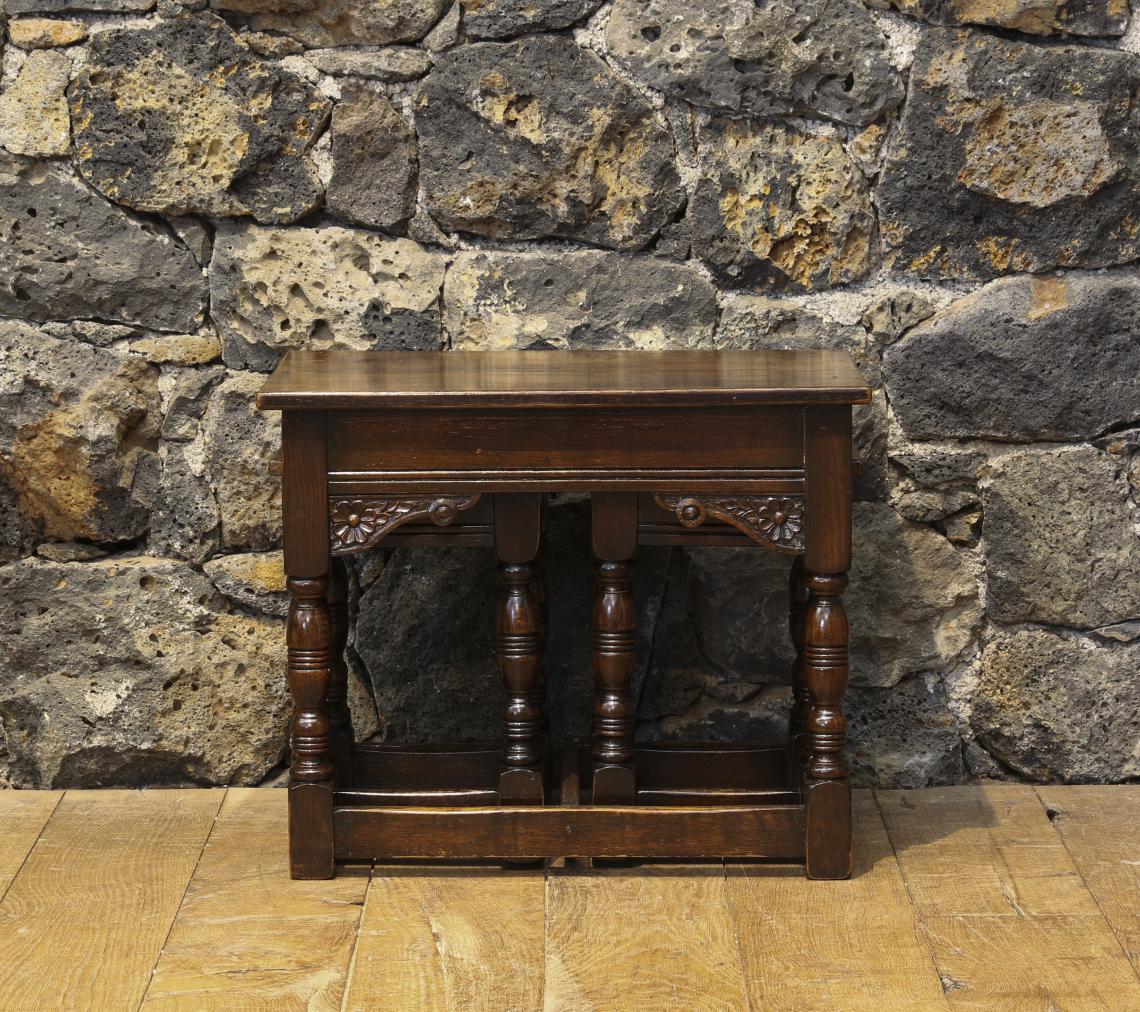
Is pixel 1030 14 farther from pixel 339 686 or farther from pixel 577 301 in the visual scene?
pixel 339 686

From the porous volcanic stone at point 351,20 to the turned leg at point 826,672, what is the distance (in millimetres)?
988

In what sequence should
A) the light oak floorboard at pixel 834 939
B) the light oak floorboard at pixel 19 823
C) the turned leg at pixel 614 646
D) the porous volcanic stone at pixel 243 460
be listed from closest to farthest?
1. the light oak floorboard at pixel 834 939
2. the turned leg at pixel 614 646
3. the light oak floorboard at pixel 19 823
4. the porous volcanic stone at pixel 243 460

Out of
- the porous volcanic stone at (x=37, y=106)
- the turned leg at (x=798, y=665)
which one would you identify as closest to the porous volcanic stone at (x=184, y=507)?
the porous volcanic stone at (x=37, y=106)

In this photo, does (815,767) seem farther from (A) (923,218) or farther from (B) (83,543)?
(B) (83,543)

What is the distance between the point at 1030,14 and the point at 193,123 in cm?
135

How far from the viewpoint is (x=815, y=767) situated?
2.25 m

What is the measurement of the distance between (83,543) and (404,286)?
71 centimetres

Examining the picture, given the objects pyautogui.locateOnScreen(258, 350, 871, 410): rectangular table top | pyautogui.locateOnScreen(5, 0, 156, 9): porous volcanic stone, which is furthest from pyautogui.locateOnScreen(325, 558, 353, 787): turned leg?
pyautogui.locateOnScreen(5, 0, 156, 9): porous volcanic stone

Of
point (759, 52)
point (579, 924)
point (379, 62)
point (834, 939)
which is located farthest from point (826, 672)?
point (379, 62)

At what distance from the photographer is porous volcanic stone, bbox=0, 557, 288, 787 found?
8.50 ft

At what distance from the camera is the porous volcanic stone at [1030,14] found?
241cm

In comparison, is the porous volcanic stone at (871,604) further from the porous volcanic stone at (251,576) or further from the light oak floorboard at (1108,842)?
the porous volcanic stone at (251,576)

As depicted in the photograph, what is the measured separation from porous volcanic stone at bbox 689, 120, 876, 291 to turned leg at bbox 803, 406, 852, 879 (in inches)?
19.5

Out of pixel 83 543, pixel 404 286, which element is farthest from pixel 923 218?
pixel 83 543
